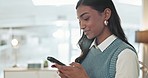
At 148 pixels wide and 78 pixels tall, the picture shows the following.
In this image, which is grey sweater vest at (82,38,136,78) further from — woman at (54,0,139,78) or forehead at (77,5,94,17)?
forehead at (77,5,94,17)

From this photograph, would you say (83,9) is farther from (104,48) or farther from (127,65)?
(127,65)

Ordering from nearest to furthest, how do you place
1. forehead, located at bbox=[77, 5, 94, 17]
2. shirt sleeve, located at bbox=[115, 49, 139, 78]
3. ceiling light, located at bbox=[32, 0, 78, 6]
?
shirt sleeve, located at bbox=[115, 49, 139, 78]
forehead, located at bbox=[77, 5, 94, 17]
ceiling light, located at bbox=[32, 0, 78, 6]

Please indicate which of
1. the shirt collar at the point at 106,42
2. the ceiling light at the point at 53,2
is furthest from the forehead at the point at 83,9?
the ceiling light at the point at 53,2

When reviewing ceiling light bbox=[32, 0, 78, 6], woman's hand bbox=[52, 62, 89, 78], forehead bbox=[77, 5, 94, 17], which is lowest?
woman's hand bbox=[52, 62, 89, 78]

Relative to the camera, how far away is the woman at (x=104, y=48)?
2.95ft

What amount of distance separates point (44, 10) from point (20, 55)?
978 mm

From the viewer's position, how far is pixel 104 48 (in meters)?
1.04

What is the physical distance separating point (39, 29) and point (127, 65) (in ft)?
11.9

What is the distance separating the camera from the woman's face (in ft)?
3.21

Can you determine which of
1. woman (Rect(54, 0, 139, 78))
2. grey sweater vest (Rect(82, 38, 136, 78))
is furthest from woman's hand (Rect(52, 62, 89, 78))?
grey sweater vest (Rect(82, 38, 136, 78))

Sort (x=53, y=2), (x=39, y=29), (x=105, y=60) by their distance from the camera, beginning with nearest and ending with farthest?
(x=105, y=60), (x=53, y=2), (x=39, y=29)

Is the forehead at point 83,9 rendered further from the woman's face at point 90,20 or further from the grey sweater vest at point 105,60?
the grey sweater vest at point 105,60

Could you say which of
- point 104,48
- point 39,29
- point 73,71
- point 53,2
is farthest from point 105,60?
point 39,29

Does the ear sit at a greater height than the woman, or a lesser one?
greater
